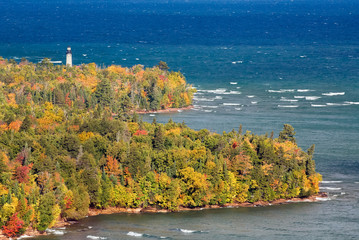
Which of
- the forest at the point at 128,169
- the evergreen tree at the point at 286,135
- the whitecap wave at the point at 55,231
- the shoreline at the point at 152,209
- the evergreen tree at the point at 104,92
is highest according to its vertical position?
the evergreen tree at the point at 104,92

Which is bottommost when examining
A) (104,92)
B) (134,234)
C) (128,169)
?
(134,234)

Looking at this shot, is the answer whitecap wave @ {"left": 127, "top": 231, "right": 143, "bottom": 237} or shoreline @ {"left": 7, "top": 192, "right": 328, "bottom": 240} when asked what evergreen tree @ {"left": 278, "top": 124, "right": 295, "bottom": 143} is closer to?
shoreline @ {"left": 7, "top": 192, "right": 328, "bottom": 240}

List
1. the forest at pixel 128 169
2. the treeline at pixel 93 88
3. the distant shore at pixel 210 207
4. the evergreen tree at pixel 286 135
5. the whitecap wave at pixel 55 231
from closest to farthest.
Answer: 1. the whitecap wave at pixel 55 231
2. the forest at pixel 128 169
3. the distant shore at pixel 210 207
4. the evergreen tree at pixel 286 135
5. the treeline at pixel 93 88

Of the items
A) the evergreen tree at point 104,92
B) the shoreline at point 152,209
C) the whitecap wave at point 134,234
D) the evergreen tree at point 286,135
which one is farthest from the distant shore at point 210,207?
the evergreen tree at point 104,92

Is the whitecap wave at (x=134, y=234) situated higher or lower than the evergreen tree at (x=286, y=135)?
lower

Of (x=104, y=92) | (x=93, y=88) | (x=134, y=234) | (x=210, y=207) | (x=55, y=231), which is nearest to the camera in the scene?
(x=134, y=234)

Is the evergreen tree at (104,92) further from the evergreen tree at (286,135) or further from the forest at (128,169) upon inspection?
the evergreen tree at (286,135)

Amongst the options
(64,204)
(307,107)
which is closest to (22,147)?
(64,204)

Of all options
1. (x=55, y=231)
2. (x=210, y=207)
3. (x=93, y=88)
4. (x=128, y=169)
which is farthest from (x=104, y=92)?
(x=55, y=231)

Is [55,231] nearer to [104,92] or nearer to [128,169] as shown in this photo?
[128,169]
